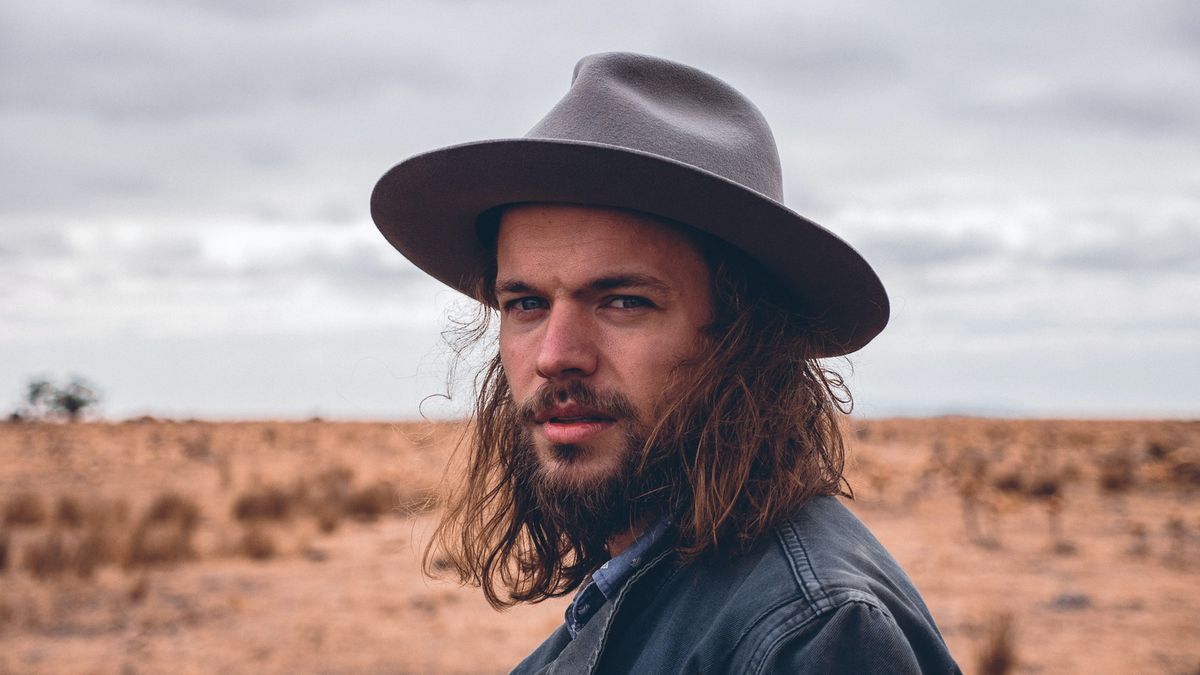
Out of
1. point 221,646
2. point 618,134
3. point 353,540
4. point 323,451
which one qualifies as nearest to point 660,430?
Answer: point 618,134

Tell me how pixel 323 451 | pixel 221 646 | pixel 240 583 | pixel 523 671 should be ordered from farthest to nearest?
pixel 323 451
pixel 240 583
pixel 221 646
pixel 523 671

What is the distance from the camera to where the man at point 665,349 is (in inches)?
69.4

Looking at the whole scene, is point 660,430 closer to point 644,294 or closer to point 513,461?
point 644,294

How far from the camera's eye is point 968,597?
29.6 ft

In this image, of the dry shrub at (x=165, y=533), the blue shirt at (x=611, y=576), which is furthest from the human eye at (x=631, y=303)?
the dry shrub at (x=165, y=533)

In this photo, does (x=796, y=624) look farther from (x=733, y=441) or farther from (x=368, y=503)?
(x=368, y=503)

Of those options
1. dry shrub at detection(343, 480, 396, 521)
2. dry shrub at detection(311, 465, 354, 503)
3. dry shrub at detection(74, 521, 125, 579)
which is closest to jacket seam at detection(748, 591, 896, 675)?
dry shrub at detection(74, 521, 125, 579)

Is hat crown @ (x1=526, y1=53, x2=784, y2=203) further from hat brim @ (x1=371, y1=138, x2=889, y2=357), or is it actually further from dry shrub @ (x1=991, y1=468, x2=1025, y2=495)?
dry shrub @ (x1=991, y1=468, x2=1025, y2=495)

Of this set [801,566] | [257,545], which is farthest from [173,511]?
[801,566]

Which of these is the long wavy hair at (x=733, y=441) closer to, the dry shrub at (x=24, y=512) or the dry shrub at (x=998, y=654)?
the dry shrub at (x=998, y=654)

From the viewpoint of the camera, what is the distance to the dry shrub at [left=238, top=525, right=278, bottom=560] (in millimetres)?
11172

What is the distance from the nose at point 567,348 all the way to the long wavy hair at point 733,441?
0.64 ft

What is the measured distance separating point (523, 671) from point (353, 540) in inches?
423

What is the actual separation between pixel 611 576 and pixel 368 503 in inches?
521
